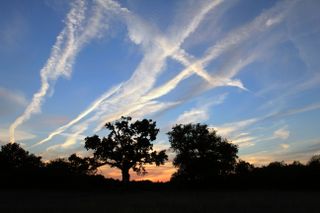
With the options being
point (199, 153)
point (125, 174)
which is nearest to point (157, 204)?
point (125, 174)

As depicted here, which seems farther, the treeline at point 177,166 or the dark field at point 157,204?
the treeline at point 177,166

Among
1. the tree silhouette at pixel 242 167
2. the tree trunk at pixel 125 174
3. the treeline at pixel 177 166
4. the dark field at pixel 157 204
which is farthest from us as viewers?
the tree silhouette at pixel 242 167

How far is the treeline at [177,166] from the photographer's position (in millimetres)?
64250

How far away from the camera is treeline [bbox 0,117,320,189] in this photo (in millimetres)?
64250

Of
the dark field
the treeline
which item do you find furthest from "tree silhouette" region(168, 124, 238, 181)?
the dark field

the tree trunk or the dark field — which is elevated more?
the tree trunk

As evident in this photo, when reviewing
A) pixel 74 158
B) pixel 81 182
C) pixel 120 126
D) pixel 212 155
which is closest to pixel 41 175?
pixel 81 182

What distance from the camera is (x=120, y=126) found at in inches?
3179

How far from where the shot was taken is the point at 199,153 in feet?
281

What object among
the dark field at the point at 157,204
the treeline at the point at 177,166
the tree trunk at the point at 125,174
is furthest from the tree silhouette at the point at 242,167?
the dark field at the point at 157,204

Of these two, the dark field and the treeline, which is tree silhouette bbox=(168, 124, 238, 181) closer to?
the treeline

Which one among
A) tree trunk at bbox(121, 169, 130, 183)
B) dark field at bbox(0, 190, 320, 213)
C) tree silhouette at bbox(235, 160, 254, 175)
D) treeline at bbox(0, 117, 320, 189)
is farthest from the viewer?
tree silhouette at bbox(235, 160, 254, 175)

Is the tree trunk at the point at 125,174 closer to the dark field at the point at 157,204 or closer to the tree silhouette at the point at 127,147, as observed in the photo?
the tree silhouette at the point at 127,147

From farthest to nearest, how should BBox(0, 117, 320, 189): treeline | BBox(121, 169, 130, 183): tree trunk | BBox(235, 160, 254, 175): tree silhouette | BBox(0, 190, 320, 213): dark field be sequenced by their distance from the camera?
1. BBox(235, 160, 254, 175): tree silhouette
2. BBox(121, 169, 130, 183): tree trunk
3. BBox(0, 117, 320, 189): treeline
4. BBox(0, 190, 320, 213): dark field
